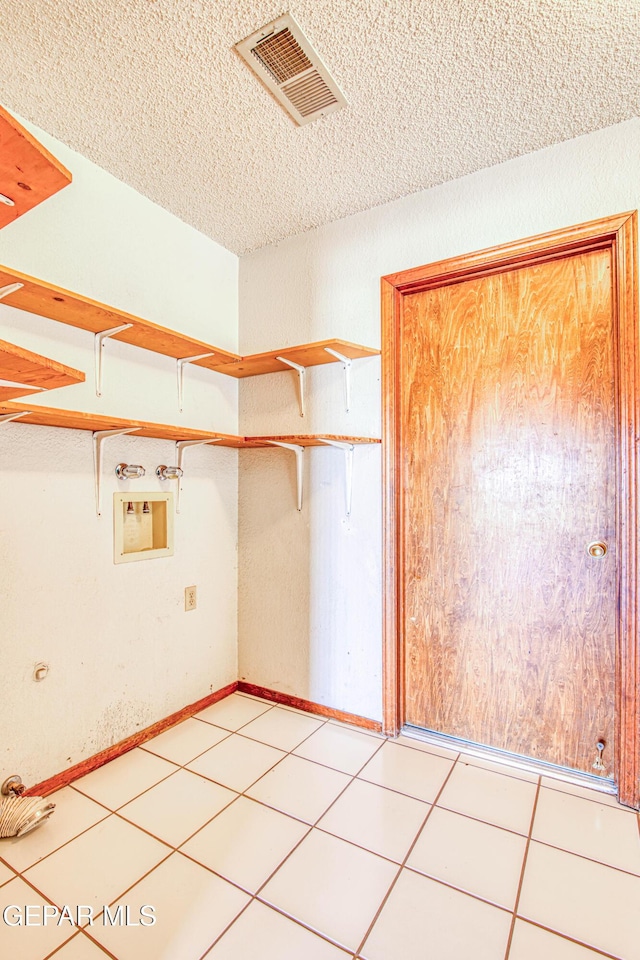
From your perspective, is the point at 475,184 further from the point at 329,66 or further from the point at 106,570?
the point at 106,570

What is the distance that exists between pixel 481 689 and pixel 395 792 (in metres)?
0.53

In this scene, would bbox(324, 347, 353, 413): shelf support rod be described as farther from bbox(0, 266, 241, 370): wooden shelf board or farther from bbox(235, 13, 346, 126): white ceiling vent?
bbox(235, 13, 346, 126): white ceiling vent

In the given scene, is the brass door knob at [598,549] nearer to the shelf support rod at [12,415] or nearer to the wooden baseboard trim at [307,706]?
the wooden baseboard trim at [307,706]

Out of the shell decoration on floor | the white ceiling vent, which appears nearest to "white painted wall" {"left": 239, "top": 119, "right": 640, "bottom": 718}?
the white ceiling vent

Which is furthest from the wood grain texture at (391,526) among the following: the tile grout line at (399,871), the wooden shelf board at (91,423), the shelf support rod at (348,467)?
the wooden shelf board at (91,423)

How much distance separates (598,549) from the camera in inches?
68.5

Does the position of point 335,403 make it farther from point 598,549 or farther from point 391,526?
point 598,549

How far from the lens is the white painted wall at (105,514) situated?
63.9 inches

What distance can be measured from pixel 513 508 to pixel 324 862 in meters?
1.33

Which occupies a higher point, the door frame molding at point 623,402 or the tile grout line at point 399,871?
the door frame molding at point 623,402

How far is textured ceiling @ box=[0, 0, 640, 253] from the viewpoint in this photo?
A: 1.30 meters

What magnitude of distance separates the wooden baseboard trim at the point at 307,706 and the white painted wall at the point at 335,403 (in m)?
0.03

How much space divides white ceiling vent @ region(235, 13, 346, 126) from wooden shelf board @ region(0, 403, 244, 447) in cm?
116

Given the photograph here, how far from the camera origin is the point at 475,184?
193cm
